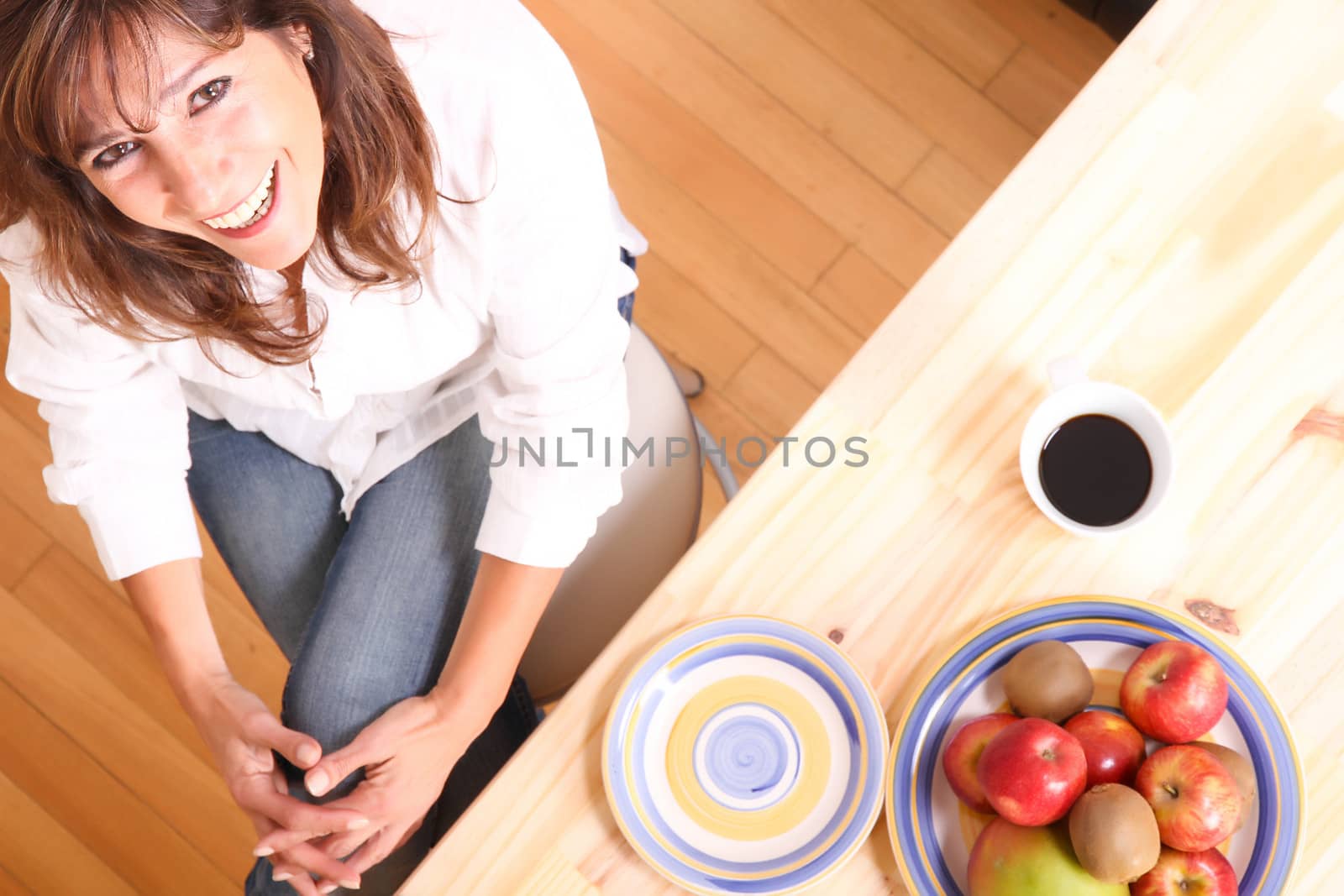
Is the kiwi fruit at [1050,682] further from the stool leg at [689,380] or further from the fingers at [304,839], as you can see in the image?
the stool leg at [689,380]

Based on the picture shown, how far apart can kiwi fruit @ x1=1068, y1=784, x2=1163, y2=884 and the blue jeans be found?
614 millimetres

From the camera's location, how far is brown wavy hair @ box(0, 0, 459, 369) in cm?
64

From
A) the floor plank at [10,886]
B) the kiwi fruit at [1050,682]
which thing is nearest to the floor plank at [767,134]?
the kiwi fruit at [1050,682]

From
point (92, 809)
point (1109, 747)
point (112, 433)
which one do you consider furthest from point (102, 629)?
point (1109, 747)

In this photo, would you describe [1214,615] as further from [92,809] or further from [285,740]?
[92,809]

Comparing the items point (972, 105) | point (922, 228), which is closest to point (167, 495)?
point (922, 228)

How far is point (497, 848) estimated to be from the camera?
815 mm

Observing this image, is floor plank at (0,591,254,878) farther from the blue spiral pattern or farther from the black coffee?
the black coffee

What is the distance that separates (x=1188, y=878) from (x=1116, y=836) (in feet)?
0.24

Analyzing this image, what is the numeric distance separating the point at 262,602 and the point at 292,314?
1.27ft

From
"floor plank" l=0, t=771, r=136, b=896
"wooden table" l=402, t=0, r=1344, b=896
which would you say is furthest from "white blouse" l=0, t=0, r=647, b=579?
"floor plank" l=0, t=771, r=136, b=896

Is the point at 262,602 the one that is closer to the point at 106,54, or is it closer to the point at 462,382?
the point at 462,382

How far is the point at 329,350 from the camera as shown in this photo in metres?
0.98

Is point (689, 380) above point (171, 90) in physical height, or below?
below
